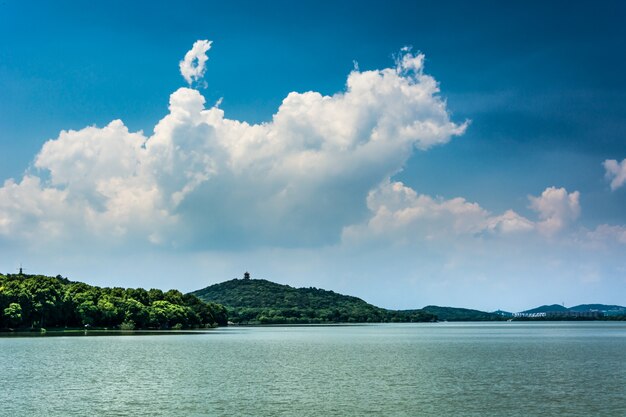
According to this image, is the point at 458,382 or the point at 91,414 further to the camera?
the point at 458,382

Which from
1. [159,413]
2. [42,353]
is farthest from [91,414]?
[42,353]

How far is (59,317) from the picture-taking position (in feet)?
557

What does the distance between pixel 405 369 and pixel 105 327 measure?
445 ft

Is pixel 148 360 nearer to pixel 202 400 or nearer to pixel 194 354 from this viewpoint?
pixel 194 354

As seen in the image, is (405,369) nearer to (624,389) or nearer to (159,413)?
(624,389)

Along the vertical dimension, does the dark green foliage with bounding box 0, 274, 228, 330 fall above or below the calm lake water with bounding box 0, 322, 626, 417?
above

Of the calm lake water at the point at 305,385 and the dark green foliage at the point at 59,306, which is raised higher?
the dark green foliage at the point at 59,306

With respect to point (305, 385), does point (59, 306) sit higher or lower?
higher

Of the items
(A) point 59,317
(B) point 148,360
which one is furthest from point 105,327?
(B) point 148,360

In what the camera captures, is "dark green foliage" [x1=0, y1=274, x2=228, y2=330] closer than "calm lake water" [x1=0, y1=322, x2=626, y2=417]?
No

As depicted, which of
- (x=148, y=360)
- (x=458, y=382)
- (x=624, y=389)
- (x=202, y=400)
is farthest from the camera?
(x=148, y=360)

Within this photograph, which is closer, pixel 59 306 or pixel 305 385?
pixel 305 385

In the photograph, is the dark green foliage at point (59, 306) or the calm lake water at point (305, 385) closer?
the calm lake water at point (305, 385)

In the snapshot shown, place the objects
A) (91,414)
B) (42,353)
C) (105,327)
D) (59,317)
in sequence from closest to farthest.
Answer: (91,414) < (42,353) < (59,317) < (105,327)
